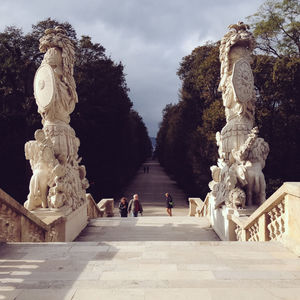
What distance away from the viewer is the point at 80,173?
31.7 ft

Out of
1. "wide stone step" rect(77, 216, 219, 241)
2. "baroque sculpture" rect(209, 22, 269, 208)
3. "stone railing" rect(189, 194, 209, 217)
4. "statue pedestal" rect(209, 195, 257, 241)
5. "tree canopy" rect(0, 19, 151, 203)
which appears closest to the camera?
"statue pedestal" rect(209, 195, 257, 241)

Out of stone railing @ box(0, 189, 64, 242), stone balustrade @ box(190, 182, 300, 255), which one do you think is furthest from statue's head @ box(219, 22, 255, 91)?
stone railing @ box(0, 189, 64, 242)

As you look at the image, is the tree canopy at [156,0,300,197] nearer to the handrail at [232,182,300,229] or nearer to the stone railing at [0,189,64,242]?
the handrail at [232,182,300,229]

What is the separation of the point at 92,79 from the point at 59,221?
1681 centimetres

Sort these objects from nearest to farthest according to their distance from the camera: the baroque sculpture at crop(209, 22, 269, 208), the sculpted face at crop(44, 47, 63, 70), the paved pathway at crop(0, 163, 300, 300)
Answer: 1. the paved pathway at crop(0, 163, 300, 300)
2. the baroque sculpture at crop(209, 22, 269, 208)
3. the sculpted face at crop(44, 47, 63, 70)

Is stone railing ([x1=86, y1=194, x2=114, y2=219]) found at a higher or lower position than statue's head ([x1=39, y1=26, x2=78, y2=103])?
lower

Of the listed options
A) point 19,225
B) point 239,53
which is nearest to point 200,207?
point 239,53

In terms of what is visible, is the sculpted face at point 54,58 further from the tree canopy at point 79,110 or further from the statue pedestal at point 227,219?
the tree canopy at point 79,110

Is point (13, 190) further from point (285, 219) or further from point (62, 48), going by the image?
point (285, 219)

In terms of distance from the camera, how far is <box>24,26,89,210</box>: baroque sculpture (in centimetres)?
750

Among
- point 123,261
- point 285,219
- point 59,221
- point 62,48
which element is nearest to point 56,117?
point 62,48

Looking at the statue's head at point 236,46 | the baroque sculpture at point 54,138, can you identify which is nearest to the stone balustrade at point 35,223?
the baroque sculpture at point 54,138

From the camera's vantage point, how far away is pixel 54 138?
794 cm

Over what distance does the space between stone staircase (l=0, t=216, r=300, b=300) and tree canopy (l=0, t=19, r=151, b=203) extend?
15496mm
